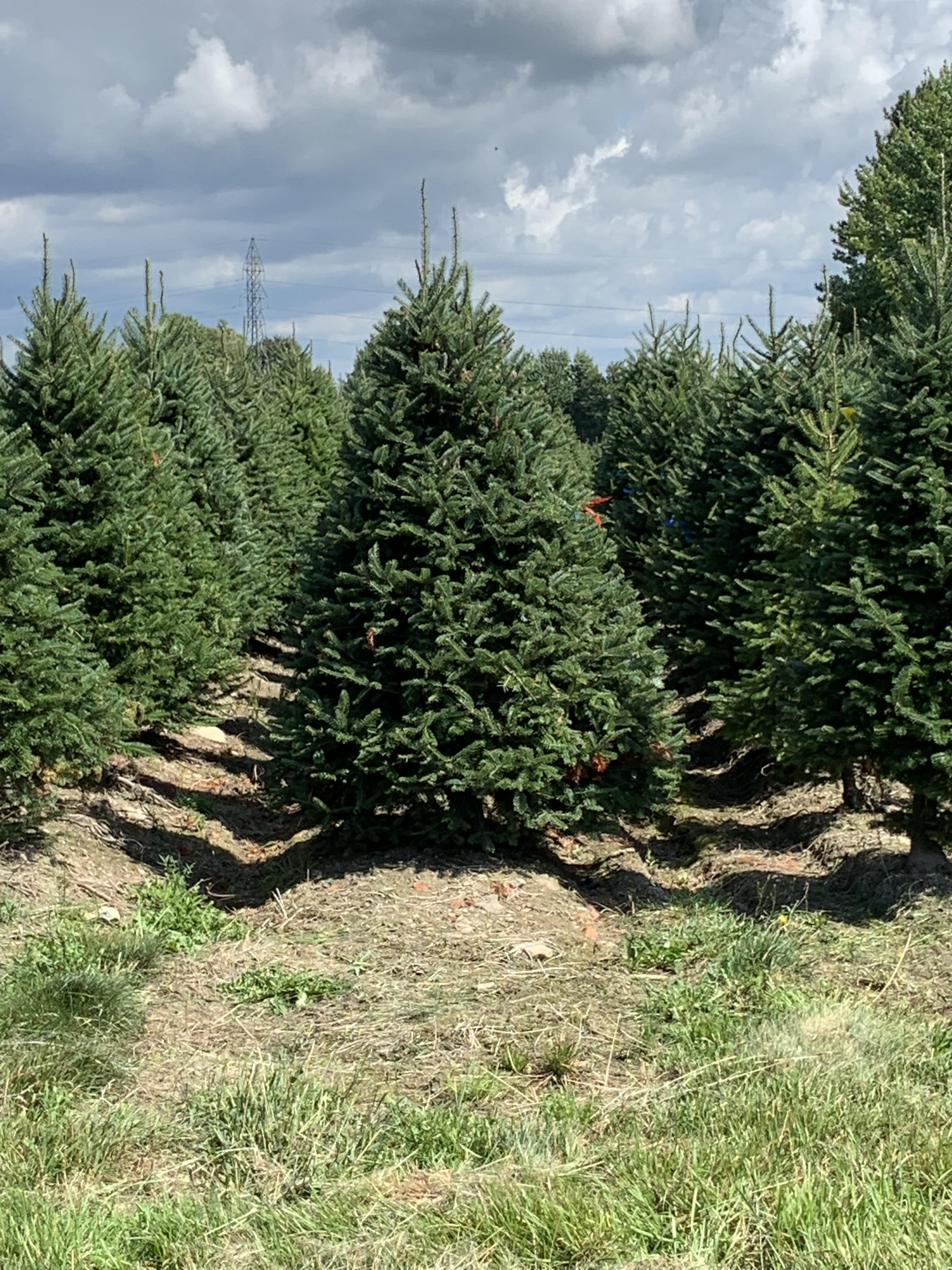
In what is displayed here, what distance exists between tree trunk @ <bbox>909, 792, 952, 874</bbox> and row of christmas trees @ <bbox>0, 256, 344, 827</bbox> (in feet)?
16.2

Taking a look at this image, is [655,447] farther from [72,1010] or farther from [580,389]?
[580,389]

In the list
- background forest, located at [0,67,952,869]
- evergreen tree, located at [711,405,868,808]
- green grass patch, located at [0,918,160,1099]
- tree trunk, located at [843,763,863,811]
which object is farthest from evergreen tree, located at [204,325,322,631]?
green grass patch, located at [0,918,160,1099]

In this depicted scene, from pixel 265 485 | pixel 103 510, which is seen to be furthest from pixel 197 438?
pixel 103 510

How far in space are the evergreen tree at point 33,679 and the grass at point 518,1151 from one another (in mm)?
2068

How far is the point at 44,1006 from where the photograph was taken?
16.1ft

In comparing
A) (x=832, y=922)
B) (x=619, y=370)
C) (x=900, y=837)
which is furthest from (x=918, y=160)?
(x=832, y=922)

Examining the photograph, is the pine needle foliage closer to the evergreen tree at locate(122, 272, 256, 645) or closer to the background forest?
the evergreen tree at locate(122, 272, 256, 645)

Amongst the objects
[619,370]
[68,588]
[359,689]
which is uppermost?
[619,370]

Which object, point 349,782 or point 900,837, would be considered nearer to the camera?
point 349,782

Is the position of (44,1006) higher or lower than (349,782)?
lower

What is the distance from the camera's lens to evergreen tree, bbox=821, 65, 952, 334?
98.6ft

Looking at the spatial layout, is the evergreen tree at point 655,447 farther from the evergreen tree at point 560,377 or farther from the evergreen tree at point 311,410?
the evergreen tree at point 560,377

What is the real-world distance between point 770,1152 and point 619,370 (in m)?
21.0

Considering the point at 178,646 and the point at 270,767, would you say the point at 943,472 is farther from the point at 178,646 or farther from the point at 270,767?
the point at 178,646
